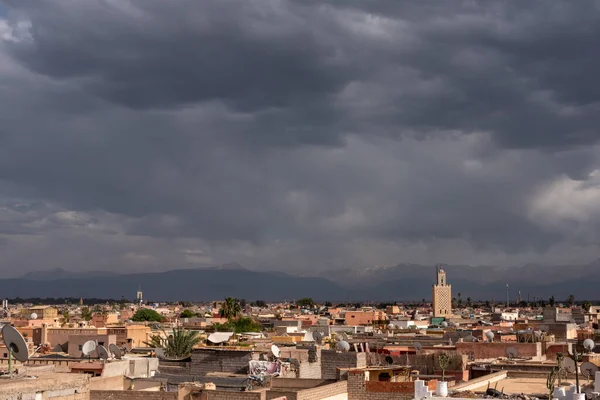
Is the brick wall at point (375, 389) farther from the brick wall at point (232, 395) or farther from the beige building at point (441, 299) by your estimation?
the beige building at point (441, 299)

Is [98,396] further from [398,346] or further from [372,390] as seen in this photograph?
[398,346]

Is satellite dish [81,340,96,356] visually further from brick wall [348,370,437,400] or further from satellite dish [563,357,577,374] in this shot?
satellite dish [563,357,577,374]

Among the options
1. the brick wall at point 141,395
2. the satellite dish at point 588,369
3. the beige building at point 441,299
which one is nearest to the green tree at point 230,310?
the beige building at point 441,299

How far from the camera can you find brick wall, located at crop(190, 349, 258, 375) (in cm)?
3738

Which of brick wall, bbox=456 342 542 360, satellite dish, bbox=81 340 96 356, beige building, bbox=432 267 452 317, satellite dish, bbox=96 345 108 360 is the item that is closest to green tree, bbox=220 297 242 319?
beige building, bbox=432 267 452 317

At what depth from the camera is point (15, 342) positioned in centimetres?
→ 2112

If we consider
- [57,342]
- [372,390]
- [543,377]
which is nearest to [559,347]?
[543,377]

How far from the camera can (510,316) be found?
11688cm

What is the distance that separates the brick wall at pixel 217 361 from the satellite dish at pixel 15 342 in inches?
650

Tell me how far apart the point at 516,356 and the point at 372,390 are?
66.4ft

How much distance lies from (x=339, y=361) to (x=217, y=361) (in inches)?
205

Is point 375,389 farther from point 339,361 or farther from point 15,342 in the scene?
point 15,342

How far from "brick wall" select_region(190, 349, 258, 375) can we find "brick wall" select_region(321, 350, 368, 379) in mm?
2995

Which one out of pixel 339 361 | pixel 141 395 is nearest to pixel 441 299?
pixel 339 361
